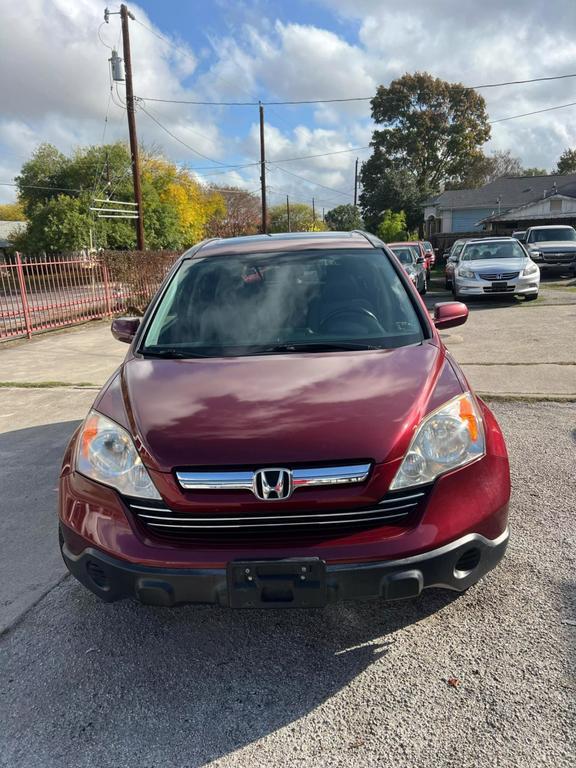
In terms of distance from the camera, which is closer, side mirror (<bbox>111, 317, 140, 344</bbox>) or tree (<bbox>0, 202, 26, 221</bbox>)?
side mirror (<bbox>111, 317, 140, 344</bbox>)

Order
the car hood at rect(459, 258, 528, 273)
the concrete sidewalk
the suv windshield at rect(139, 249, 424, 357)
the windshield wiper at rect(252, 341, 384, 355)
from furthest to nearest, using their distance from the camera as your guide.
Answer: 1. the car hood at rect(459, 258, 528, 273)
2. the concrete sidewalk
3. the suv windshield at rect(139, 249, 424, 357)
4. the windshield wiper at rect(252, 341, 384, 355)

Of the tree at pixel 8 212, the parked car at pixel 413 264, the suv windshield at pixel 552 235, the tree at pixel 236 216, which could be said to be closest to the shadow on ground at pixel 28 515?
the parked car at pixel 413 264

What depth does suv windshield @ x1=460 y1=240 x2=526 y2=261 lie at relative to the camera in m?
14.0

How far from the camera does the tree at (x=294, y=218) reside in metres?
81.2

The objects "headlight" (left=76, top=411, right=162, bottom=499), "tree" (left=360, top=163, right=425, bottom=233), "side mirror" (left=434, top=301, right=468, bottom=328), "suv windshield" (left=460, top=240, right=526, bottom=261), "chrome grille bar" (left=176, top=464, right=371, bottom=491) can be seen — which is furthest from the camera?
"tree" (left=360, top=163, right=425, bottom=233)

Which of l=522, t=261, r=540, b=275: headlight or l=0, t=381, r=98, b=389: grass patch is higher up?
l=522, t=261, r=540, b=275: headlight

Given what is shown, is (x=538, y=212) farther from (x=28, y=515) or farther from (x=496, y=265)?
(x=28, y=515)

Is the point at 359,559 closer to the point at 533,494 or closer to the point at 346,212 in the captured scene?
the point at 533,494

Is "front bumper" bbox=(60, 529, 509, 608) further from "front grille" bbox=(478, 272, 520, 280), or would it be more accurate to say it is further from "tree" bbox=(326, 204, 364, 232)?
"tree" bbox=(326, 204, 364, 232)

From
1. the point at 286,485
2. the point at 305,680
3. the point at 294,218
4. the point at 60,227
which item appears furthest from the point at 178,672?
the point at 294,218

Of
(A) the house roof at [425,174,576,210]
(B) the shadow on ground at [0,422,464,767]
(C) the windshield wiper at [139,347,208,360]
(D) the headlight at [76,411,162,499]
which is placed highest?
(A) the house roof at [425,174,576,210]

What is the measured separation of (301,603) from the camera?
1.95 m

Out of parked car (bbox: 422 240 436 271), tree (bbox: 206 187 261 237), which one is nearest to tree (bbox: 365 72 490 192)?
tree (bbox: 206 187 261 237)

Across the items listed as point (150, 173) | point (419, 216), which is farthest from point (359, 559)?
point (419, 216)
